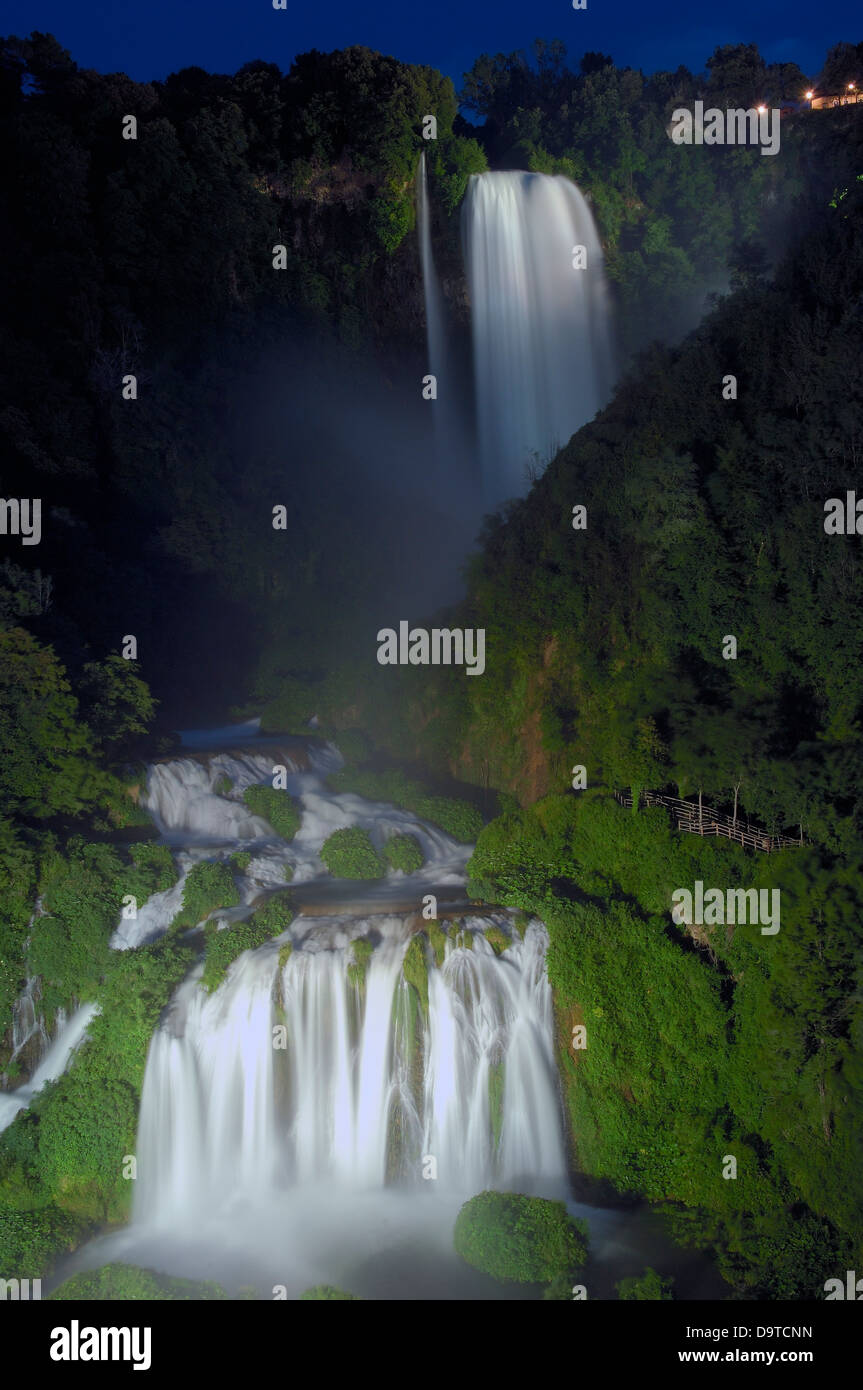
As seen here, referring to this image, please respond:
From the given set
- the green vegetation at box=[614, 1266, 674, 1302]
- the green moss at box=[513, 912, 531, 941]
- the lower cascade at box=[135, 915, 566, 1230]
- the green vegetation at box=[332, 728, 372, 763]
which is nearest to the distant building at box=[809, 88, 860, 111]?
the green vegetation at box=[332, 728, 372, 763]

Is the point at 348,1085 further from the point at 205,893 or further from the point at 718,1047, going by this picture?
the point at 718,1047

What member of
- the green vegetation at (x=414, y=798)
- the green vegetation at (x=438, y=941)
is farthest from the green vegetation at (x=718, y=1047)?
the green vegetation at (x=414, y=798)

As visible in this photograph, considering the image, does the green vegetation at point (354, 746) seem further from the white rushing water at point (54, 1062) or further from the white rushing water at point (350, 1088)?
the white rushing water at point (54, 1062)

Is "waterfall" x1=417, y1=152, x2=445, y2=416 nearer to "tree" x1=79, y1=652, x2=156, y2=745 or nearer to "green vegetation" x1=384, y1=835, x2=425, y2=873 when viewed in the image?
"tree" x1=79, y1=652, x2=156, y2=745

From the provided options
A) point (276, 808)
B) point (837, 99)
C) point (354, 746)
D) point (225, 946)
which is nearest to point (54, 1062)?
point (225, 946)

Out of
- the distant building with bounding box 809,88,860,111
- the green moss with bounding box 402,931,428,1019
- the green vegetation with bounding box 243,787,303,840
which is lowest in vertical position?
the green moss with bounding box 402,931,428,1019

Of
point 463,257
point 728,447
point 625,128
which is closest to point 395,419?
point 463,257
